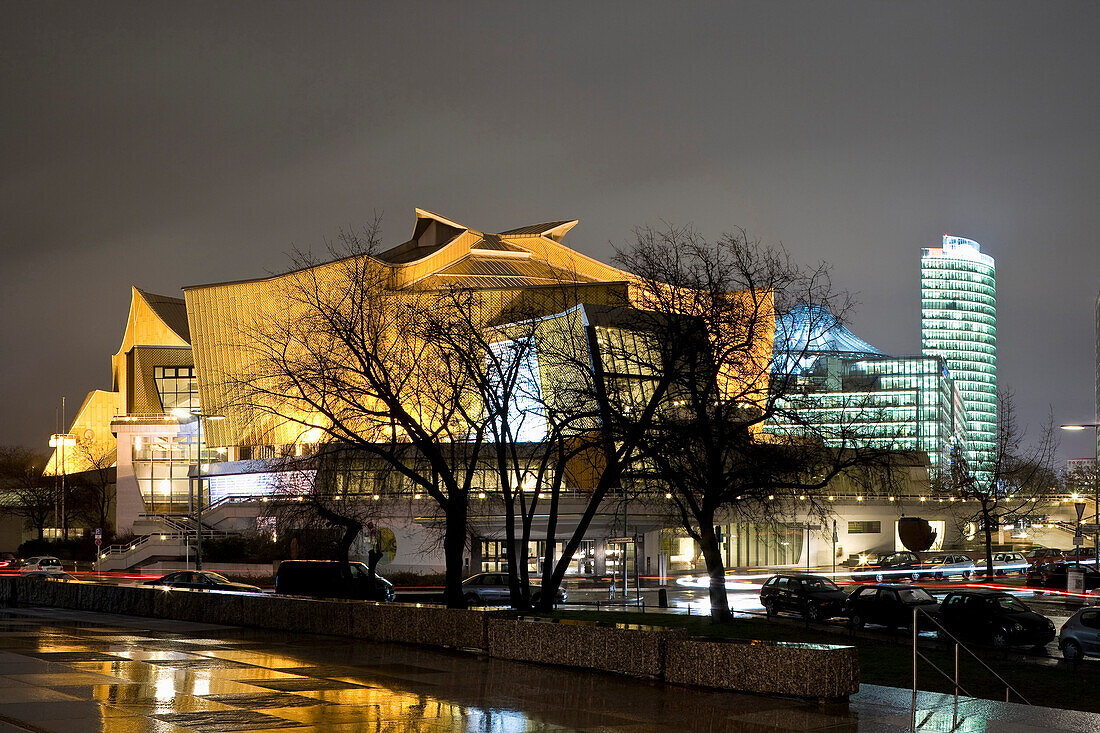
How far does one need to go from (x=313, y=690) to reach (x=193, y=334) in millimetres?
86753

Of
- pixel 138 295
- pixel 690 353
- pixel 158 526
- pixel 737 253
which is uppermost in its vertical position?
pixel 138 295

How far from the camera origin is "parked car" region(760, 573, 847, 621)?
37219 mm

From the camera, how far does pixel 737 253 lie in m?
30.3

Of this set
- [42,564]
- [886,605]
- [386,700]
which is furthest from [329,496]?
[42,564]

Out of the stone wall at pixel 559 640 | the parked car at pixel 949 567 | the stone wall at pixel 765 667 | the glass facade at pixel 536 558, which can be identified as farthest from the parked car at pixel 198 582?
the parked car at pixel 949 567

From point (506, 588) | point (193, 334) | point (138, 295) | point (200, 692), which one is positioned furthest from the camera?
point (138, 295)

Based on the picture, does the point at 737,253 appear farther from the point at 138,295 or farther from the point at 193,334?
the point at 138,295

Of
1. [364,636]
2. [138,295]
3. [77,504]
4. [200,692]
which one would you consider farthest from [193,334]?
[200,692]

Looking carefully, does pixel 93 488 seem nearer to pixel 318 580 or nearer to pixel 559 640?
pixel 318 580

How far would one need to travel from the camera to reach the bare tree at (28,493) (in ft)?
369

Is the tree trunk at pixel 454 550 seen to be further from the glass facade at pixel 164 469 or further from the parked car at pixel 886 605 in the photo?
the glass facade at pixel 164 469

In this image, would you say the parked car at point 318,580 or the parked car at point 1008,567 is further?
the parked car at point 1008,567

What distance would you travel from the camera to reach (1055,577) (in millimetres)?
50562

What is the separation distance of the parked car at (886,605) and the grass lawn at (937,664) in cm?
76
